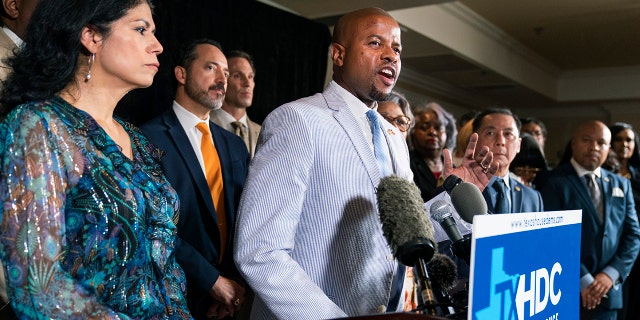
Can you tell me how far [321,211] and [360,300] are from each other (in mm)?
213

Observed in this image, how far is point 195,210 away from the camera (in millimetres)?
2186

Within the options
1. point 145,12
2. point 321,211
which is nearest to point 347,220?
point 321,211

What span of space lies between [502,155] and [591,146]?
1548 mm

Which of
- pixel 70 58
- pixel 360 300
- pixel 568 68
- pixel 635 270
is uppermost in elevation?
pixel 568 68

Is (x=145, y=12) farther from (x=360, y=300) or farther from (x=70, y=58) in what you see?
(x=360, y=300)

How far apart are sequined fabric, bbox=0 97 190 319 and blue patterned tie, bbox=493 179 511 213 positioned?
5.72ft

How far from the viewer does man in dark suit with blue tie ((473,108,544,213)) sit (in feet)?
8.69

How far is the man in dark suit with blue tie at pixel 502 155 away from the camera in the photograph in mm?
2648

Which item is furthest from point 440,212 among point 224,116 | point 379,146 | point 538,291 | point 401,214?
point 224,116

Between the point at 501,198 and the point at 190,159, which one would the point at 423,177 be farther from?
the point at 190,159

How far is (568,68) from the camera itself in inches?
386

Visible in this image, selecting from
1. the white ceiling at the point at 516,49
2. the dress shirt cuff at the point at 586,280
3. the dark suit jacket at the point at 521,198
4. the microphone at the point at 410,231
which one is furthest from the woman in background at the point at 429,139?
the microphone at the point at 410,231

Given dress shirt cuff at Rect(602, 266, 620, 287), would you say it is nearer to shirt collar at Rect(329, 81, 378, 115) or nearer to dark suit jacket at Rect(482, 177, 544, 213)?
dark suit jacket at Rect(482, 177, 544, 213)

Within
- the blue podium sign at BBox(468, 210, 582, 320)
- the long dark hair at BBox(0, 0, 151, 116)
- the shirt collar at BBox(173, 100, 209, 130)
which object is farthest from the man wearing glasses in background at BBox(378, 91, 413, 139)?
the long dark hair at BBox(0, 0, 151, 116)
